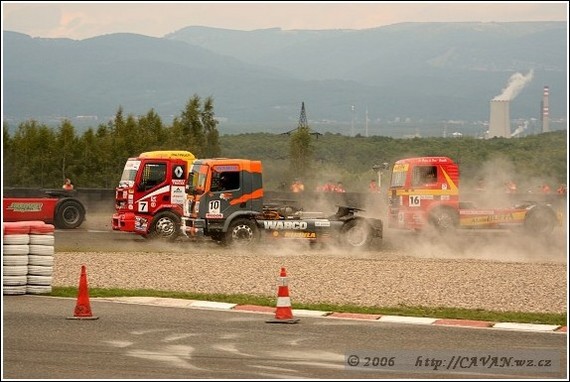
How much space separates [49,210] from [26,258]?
60.3 ft

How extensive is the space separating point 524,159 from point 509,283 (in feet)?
233

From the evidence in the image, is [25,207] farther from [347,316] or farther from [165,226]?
[347,316]

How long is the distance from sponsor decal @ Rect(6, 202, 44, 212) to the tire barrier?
55.8ft

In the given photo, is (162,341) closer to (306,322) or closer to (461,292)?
(306,322)

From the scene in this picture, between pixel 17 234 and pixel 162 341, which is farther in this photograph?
pixel 17 234

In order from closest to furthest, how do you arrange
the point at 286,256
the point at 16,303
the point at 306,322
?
the point at 306,322
the point at 16,303
the point at 286,256

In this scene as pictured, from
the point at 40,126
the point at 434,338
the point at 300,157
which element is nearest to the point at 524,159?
the point at 300,157

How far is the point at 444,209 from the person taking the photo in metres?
35.9

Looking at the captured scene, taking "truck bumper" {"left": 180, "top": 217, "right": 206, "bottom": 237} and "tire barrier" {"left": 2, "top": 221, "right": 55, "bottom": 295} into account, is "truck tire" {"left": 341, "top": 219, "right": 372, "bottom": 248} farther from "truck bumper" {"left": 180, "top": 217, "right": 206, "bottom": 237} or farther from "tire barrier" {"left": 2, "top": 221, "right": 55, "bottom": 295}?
"tire barrier" {"left": 2, "top": 221, "right": 55, "bottom": 295}

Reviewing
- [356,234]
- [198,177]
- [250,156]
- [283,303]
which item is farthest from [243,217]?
[250,156]

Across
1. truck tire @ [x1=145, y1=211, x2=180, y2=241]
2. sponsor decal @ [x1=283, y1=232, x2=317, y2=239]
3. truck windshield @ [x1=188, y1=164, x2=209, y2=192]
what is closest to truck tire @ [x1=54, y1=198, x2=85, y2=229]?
truck tire @ [x1=145, y1=211, x2=180, y2=241]

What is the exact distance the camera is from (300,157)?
203 feet

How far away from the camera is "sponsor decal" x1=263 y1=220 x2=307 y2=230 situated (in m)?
31.8

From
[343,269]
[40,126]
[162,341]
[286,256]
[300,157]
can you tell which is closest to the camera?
[162,341]
